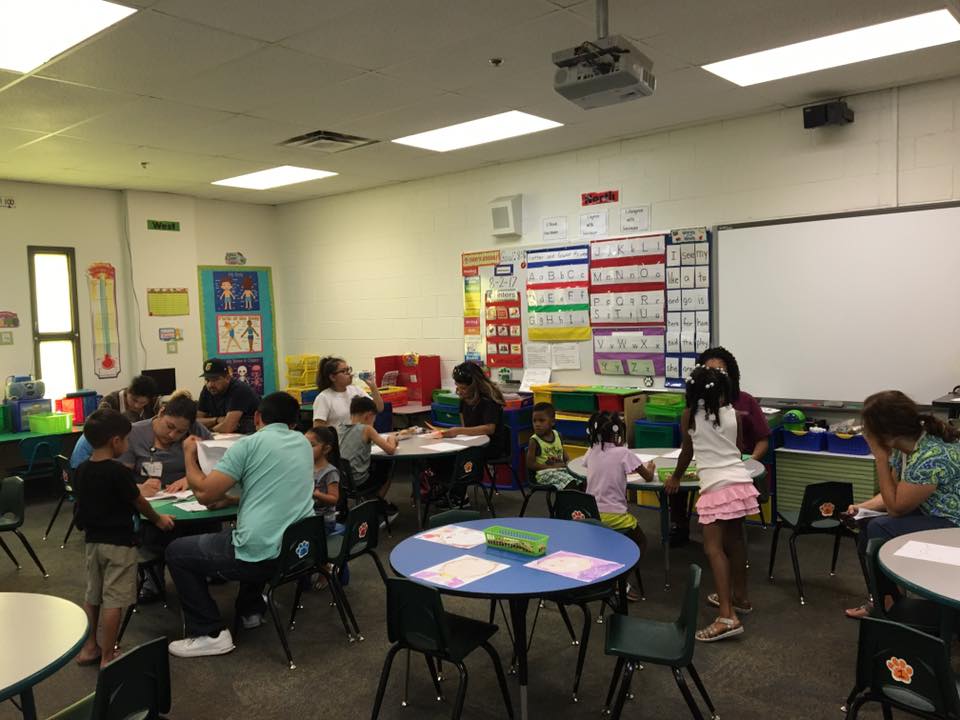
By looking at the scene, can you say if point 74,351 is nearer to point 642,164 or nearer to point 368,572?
point 368,572

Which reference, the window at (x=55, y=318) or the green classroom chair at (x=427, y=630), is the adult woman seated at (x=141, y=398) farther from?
the green classroom chair at (x=427, y=630)

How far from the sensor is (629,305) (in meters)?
6.68

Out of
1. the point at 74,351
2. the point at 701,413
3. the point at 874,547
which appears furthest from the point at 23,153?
the point at 874,547

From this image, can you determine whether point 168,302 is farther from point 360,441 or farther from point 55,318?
point 360,441

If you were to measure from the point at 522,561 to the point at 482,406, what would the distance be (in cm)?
327

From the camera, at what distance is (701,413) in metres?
3.77

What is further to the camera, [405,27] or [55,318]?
[55,318]

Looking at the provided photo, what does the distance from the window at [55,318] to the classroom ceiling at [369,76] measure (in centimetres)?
111

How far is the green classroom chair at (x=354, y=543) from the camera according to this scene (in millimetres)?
3822

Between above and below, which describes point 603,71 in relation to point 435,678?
above

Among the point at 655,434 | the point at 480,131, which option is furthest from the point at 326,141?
Answer: the point at 655,434

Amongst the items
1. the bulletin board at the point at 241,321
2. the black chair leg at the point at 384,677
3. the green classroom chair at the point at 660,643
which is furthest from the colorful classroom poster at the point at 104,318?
the green classroom chair at the point at 660,643

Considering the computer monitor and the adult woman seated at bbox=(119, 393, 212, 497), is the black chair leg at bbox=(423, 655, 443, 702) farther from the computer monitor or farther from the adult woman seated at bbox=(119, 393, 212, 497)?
the computer monitor

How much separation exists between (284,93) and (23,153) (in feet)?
9.85
